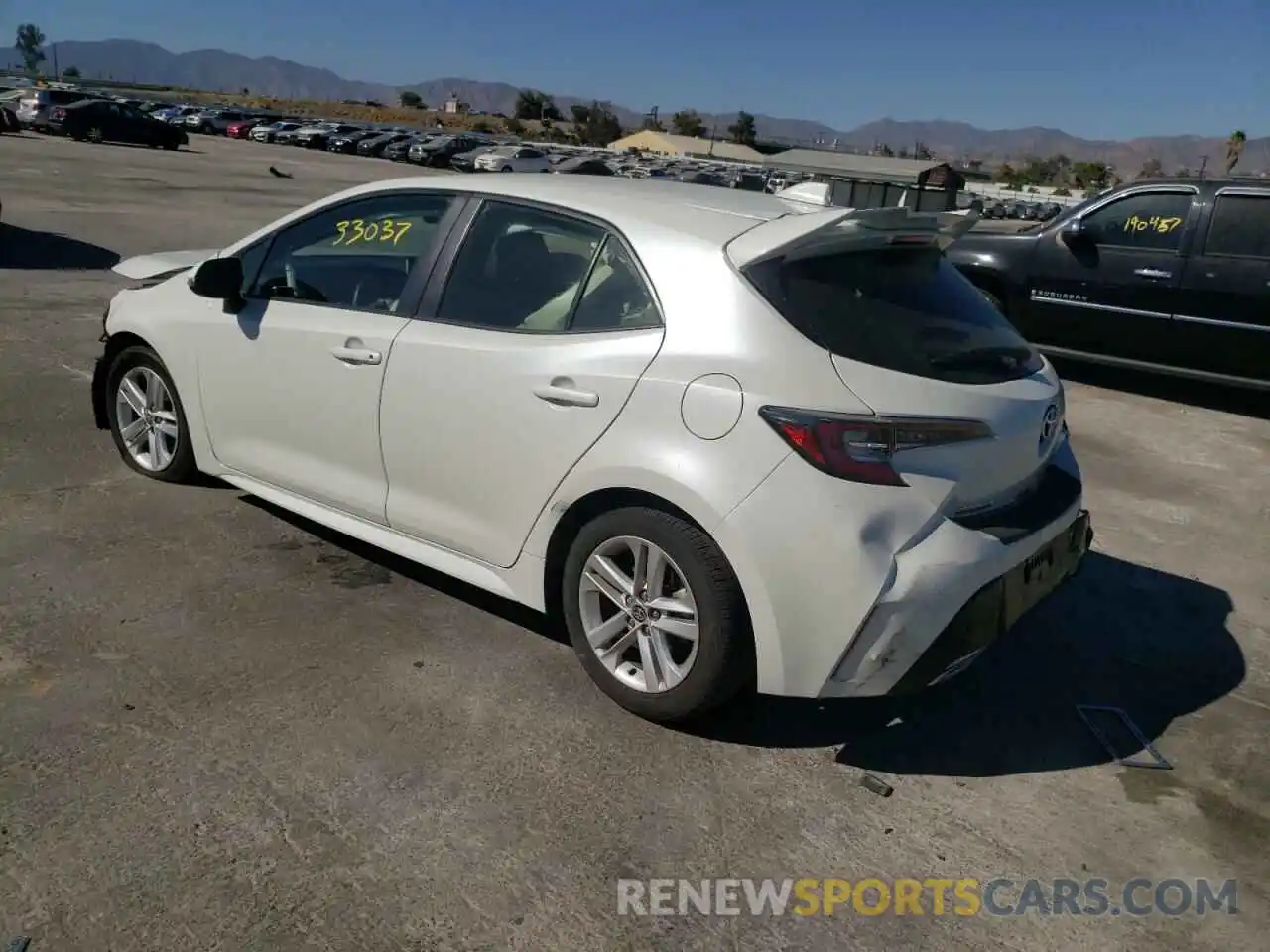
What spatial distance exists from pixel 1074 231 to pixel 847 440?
22.3ft

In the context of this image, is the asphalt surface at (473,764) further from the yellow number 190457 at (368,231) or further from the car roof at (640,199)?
the car roof at (640,199)

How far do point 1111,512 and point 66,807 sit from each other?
5.17 m

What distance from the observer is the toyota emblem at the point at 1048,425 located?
3.34m

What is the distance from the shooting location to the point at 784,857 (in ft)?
9.04

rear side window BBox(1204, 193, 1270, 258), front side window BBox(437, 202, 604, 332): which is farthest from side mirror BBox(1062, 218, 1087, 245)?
front side window BBox(437, 202, 604, 332)

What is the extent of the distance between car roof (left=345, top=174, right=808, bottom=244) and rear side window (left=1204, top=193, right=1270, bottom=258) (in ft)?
18.7

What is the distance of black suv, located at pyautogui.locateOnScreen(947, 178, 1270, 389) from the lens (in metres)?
7.84

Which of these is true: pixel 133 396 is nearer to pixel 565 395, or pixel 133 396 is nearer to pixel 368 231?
pixel 368 231

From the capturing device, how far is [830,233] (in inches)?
124

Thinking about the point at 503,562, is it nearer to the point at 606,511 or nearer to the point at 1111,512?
the point at 606,511

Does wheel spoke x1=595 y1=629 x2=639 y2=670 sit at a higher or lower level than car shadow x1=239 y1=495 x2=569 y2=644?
higher

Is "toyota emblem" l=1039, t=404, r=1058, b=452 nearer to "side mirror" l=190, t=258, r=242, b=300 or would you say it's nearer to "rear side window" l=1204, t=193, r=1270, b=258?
"side mirror" l=190, t=258, r=242, b=300

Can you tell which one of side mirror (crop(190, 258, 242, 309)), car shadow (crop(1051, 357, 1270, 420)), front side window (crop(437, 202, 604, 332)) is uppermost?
front side window (crop(437, 202, 604, 332))

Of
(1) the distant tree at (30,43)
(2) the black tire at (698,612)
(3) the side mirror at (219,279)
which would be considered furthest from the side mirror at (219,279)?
(1) the distant tree at (30,43)
